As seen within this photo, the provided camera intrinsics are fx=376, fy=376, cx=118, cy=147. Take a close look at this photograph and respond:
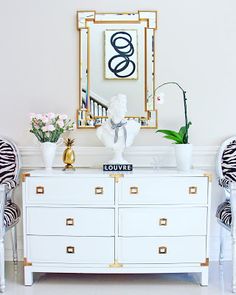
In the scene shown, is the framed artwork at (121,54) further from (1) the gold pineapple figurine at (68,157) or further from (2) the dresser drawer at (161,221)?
(2) the dresser drawer at (161,221)

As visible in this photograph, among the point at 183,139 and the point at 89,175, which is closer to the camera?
the point at 89,175

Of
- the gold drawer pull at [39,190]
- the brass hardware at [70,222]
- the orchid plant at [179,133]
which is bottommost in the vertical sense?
the brass hardware at [70,222]

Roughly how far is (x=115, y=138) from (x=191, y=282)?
122cm

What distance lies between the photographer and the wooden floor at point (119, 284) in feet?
8.58

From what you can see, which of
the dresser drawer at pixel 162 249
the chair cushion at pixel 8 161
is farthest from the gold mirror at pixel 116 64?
the dresser drawer at pixel 162 249

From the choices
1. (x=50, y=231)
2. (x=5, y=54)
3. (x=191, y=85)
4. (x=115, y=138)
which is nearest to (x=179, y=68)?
(x=191, y=85)

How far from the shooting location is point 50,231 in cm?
268

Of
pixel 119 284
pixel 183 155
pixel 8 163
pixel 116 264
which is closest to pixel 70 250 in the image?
pixel 116 264

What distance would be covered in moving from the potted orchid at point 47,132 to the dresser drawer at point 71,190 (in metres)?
0.32

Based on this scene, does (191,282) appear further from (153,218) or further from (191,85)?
(191,85)

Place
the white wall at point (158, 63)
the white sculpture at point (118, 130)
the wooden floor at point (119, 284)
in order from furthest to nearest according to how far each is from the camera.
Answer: the white wall at point (158, 63), the white sculpture at point (118, 130), the wooden floor at point (119, 284)

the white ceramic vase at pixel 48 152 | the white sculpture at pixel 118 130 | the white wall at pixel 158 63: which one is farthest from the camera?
the white wall at pixel 158 63

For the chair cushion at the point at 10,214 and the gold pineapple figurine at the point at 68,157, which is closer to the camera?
the chair cushion at the point at 10,214

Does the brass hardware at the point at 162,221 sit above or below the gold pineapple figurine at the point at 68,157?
below
